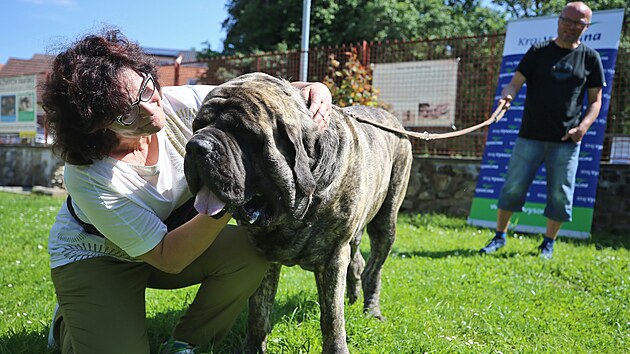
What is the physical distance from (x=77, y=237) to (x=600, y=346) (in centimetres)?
251

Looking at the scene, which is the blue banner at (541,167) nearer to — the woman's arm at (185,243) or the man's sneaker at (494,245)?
the man's sneaker at (494,245)

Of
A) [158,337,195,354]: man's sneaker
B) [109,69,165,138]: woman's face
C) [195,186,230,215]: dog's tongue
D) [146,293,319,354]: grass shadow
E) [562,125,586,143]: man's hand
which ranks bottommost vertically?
[146,293,319,354]: grass shadow

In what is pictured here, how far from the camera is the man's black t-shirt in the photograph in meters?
4.38

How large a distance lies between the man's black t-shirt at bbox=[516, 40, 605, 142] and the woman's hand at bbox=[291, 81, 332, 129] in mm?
3027

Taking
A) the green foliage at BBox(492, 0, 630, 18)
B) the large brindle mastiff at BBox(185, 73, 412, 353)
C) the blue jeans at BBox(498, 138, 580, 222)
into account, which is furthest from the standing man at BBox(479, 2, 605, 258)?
the green foliage at BBox(492, 0, 630, 18)

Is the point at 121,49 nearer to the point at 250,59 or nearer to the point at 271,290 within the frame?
the point at 271,290

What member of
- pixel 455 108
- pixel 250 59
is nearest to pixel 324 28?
pixel 250 59

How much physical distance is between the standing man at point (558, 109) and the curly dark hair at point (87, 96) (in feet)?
10.8

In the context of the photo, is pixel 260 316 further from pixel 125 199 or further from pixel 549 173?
pixel 549 173

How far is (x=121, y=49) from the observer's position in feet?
6.86

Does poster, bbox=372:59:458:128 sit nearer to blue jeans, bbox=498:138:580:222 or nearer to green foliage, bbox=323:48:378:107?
green foliage, bbox=323:48:378:107

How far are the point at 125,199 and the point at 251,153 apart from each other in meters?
0.68

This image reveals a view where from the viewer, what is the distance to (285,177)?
5.60 feet

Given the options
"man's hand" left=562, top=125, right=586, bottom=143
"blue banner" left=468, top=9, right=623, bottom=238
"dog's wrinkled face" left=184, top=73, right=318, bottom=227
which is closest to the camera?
"dog's wrinkled face" left=184, top=73, right=318, bottom=227
